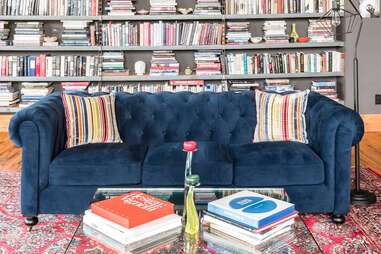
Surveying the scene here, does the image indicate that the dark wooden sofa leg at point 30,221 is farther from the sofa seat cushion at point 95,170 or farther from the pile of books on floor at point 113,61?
the pile of books on floor at point 113,61

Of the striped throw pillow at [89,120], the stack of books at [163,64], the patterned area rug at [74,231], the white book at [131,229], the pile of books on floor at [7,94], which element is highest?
the stack of books at [163,64]

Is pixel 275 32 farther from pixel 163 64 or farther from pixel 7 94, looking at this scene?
pixel 7 94

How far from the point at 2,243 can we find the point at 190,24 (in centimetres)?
353

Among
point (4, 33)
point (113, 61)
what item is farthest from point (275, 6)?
point (4, 33)

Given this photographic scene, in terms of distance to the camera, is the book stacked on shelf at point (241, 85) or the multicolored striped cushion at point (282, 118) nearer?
the multicolored striped cushion at point (282, 118)

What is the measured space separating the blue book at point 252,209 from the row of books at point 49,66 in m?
4.02

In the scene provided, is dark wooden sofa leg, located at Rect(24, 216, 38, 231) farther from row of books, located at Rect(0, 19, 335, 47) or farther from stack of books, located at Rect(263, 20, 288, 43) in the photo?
stack of books, located at Rect(263, 20, 288, 43)

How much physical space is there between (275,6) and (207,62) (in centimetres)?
96

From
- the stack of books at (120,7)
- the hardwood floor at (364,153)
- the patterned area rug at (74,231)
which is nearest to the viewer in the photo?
the patterned area rug at (74,231)

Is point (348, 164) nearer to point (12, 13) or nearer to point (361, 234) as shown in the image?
point (361, 234)

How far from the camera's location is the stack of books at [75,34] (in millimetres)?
5801

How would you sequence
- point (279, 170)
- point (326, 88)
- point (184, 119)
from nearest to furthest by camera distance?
1. point (279, 170)
2. point (184, 119)
3. point (326, 88)

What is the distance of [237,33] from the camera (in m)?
5.86

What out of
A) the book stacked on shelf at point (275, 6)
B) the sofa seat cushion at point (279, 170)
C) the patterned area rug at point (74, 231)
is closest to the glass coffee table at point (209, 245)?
the patterned area rug at point (74, 231)
